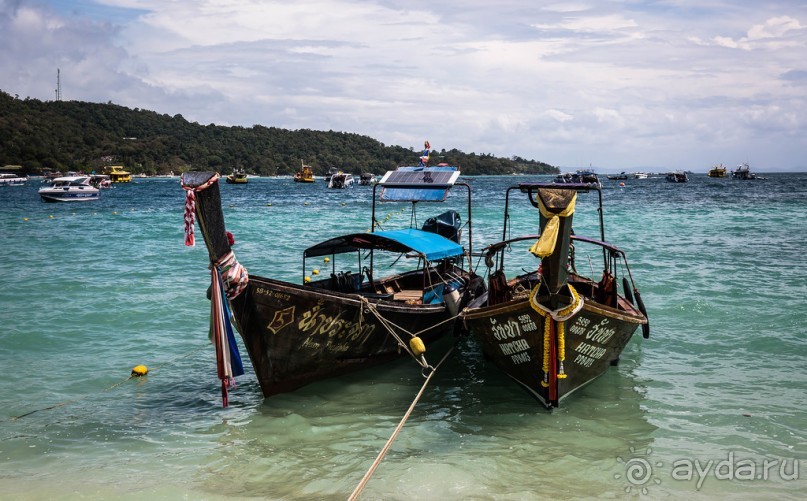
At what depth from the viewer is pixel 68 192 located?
57.2 metres

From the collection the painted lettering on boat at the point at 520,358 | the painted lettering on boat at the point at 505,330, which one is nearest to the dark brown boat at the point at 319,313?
the painted lettering on boat at the point at 505,330

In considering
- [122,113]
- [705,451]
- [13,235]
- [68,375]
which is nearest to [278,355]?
[68,375]

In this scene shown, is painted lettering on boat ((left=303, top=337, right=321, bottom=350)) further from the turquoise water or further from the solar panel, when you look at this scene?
the solar panel

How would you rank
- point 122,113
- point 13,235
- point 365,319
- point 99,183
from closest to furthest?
point 365,319, point 13,235, point 99,183, point 122,113

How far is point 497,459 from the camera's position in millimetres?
8438

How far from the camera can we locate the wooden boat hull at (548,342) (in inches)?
363

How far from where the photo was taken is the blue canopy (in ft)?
39.8

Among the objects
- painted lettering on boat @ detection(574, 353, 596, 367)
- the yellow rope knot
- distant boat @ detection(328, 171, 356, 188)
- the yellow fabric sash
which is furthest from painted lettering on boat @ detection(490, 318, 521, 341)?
distant boat @ detection(328, 171, 356, 188)

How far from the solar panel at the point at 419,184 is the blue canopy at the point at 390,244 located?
4.34ft

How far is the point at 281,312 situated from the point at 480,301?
4.12 metres

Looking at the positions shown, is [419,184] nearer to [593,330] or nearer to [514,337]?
[514,337]

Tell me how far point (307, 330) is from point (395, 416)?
1.80 metres

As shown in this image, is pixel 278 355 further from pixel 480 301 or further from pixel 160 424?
pixel 480 301

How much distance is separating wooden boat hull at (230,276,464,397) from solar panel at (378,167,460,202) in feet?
11.7
